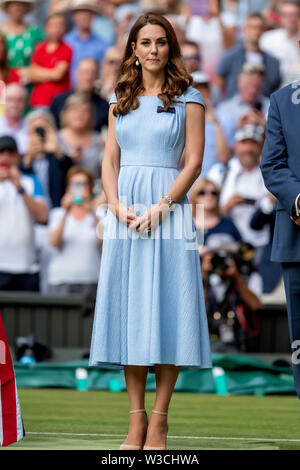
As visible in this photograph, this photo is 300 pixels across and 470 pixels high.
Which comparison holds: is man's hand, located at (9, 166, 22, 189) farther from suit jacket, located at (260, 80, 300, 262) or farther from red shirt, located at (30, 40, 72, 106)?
suit jacket, located at (260, 80, 300, 262)

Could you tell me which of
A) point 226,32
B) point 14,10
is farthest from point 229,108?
point 14,10

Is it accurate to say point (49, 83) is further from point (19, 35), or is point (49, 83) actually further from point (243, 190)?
point (243, 190)

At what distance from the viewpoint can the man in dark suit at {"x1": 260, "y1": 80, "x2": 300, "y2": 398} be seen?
4879mm

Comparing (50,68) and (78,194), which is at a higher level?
(50,68)

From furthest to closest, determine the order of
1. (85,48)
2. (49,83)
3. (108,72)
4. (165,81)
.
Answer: (85,48)
(49,83)
(108,72)
(165,81)

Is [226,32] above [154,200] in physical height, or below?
above

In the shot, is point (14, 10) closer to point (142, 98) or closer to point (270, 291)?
point (270, 291)

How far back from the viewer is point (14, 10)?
41.8 feet

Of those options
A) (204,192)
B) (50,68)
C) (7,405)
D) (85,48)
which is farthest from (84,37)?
→ (7,405)

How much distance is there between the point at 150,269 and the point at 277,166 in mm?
817

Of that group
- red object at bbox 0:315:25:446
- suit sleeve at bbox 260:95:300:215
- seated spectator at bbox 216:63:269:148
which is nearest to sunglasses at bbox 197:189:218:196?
seated spectator at bbox 216:63:269:148

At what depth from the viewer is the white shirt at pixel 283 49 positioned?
12116mm

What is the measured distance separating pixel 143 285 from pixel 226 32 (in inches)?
323

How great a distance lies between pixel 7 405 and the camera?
464 cm
